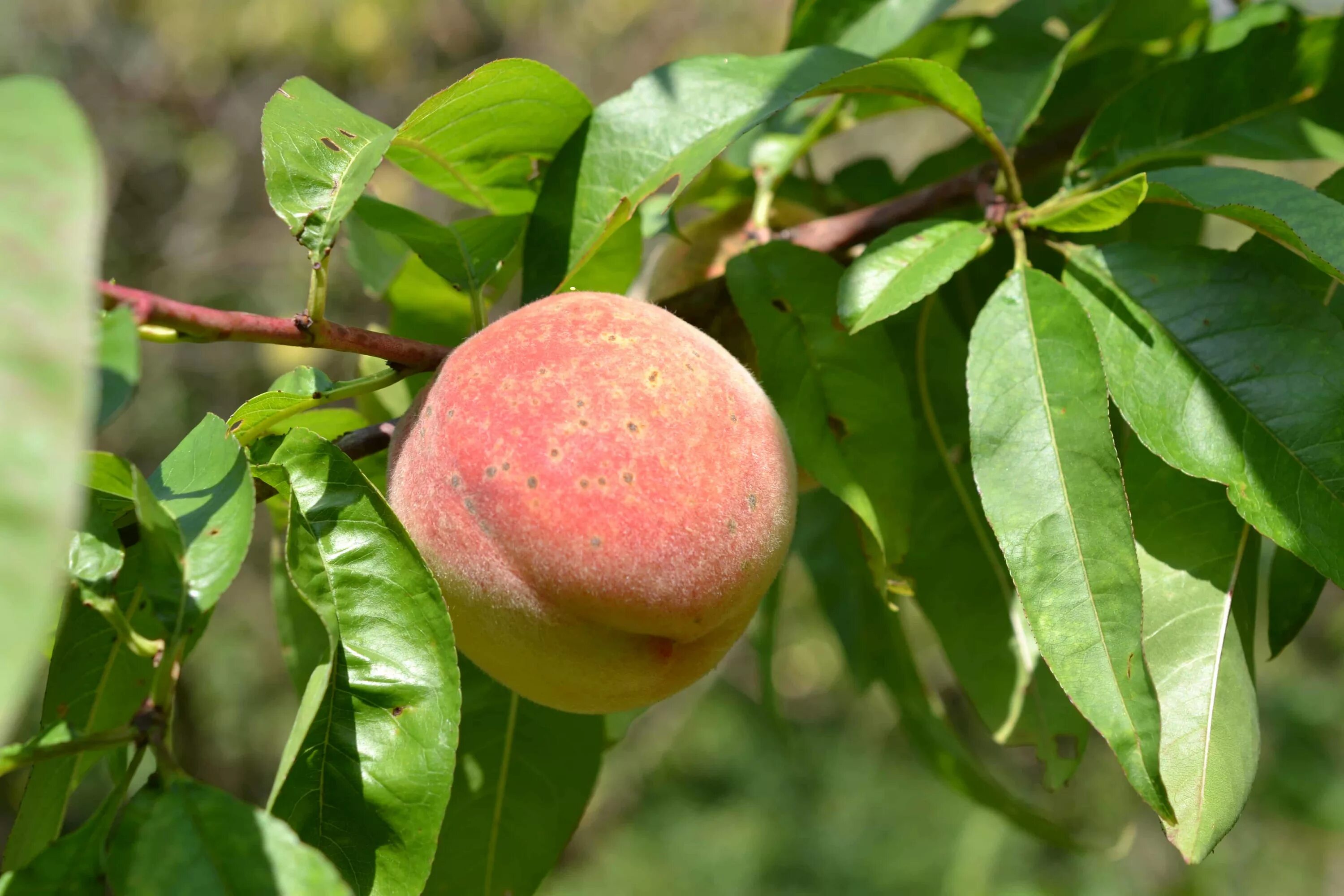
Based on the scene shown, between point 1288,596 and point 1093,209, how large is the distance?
39 centimetres

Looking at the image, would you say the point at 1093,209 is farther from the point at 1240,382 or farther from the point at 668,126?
the point at 668,126

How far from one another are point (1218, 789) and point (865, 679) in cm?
71

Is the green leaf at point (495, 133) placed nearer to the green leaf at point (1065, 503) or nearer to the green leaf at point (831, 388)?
the green leaf at point (831, 388)

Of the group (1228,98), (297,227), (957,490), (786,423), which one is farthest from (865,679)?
(297,227)

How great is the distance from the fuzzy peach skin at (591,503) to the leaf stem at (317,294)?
11 centimetres

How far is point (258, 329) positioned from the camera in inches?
29.2

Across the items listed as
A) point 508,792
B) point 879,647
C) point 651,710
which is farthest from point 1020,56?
point 651,710

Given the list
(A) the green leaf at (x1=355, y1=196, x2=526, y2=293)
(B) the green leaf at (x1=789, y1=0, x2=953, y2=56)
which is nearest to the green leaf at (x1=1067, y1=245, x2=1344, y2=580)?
(B) the green leaf at (x1=789, y1=0, x2=953, y2=56)

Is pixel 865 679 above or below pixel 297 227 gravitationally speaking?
below

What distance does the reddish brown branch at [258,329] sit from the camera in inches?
27.0

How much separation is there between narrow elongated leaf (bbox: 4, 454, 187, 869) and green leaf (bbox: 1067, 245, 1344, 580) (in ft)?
2.52

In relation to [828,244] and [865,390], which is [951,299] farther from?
[865,390]

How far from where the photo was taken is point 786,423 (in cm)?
95

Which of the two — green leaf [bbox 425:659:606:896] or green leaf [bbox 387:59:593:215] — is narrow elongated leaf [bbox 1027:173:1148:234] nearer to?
green leaf [bbox 387:59:593:215]
